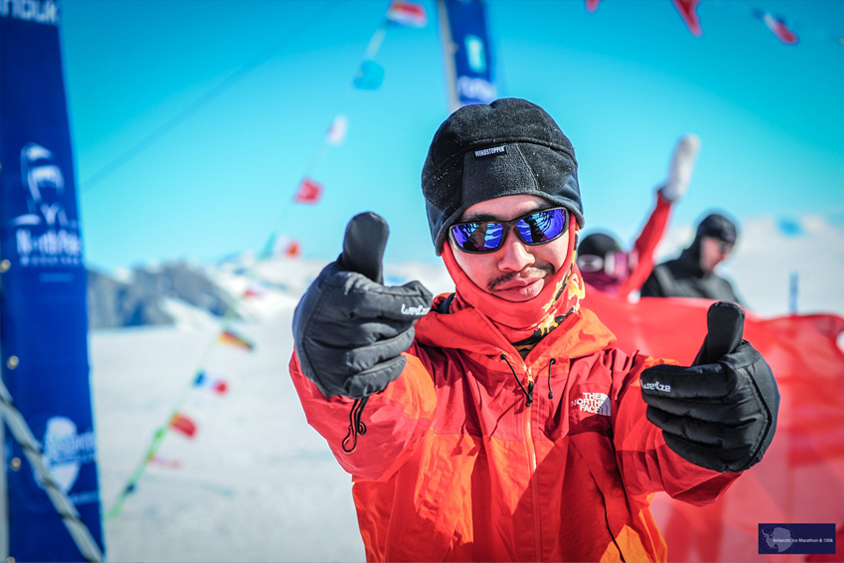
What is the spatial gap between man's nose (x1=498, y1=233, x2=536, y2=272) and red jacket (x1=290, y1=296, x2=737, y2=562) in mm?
173

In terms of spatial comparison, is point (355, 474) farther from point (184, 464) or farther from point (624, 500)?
point (184, 464)

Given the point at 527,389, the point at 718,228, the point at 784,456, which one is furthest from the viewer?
the point at 718,228

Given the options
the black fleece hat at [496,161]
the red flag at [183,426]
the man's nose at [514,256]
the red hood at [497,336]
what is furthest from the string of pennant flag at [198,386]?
the man's nose at [514,256]

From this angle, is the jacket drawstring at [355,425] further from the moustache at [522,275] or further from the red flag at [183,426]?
the red flag at [183,426]

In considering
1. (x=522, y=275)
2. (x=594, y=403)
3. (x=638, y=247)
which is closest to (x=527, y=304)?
(x=522, y=275)

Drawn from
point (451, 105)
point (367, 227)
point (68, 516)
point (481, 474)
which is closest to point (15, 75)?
point (68, 516)

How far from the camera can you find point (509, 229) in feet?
4.51

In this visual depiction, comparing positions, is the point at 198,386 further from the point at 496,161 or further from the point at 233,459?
the point at 496,161

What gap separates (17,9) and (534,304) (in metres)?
3.28

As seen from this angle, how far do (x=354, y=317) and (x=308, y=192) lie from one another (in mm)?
3633

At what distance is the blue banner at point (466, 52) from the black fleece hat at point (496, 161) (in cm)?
232

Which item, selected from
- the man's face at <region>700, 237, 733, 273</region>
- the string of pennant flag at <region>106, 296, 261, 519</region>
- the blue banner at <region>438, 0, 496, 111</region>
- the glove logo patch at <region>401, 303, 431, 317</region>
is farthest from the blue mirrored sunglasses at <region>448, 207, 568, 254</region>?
the man's face at <region>700, 237, 733, 273</region>

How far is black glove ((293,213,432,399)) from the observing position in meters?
0.94

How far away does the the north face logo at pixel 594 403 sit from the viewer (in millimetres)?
1376
